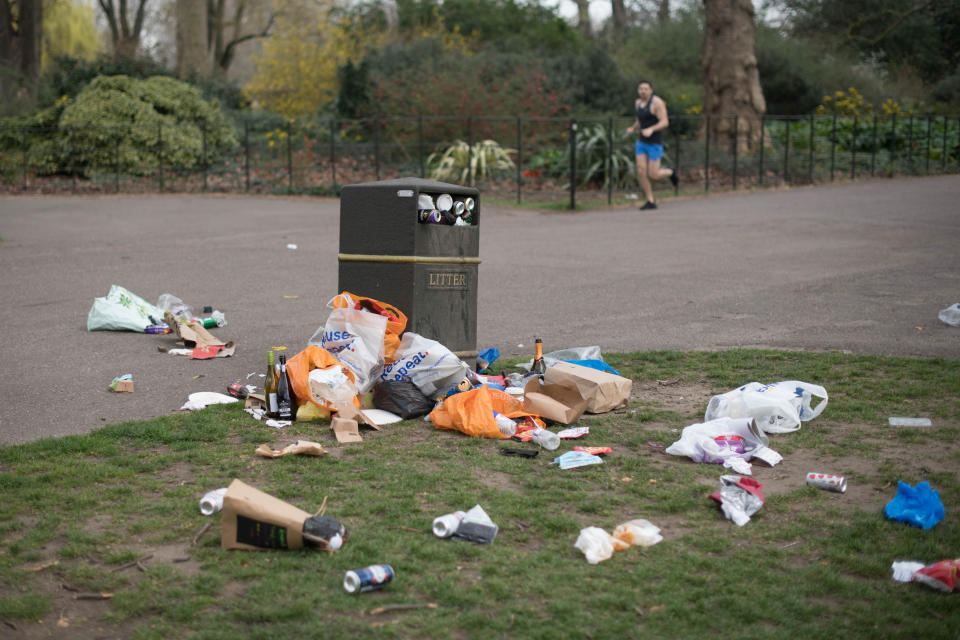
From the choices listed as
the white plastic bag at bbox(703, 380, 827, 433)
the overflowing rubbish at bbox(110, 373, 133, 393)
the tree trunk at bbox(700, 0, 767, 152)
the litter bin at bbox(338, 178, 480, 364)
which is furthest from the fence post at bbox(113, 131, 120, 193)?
the white plastic bag at bbox(703, 380, 827, 433)

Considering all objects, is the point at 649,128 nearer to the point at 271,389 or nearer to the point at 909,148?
the point at 909,148

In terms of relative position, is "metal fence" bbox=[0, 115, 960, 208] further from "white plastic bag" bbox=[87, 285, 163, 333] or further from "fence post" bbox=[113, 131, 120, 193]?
"white plastic bag" bbox=[87, 285, 163, 333]

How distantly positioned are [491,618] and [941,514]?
6.75ft

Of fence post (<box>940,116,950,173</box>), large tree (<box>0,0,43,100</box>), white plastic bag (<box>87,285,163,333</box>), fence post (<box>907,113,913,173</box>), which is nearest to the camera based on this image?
white plastic bag (<box>87,285,163,333</box>)

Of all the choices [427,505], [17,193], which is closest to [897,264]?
[427,505]

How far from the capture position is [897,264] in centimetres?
1084

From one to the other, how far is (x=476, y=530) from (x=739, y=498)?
47.7 inches

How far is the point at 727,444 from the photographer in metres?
4.77

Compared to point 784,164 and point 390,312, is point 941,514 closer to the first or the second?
point 390,312

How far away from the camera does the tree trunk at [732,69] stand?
2086 cm

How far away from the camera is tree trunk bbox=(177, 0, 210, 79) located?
26812 millimetres

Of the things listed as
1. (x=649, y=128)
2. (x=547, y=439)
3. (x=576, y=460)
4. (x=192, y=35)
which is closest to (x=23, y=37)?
(x=192, y=35)

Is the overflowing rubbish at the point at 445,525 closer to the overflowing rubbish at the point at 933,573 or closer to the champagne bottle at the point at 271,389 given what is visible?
the overflowing rubbish at the point at 933,573

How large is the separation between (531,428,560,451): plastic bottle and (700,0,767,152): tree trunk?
17.3 meters
